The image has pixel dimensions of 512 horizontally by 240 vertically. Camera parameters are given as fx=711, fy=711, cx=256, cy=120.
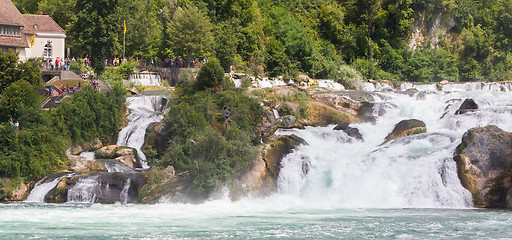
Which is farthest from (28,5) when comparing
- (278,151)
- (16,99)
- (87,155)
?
(278,151)

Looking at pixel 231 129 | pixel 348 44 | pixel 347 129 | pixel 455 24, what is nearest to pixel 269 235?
pixel 231 129

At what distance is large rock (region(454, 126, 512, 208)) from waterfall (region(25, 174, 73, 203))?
22.5 m

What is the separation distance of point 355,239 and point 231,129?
17033 millimetres

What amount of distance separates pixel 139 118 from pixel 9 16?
843 inches

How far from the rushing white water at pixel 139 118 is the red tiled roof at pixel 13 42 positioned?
627 inches

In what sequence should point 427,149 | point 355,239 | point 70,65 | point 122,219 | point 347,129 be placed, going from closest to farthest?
1. point 355,239
2. point 122,219
3. point 427,149
4. point 347,129
5. point 70,65

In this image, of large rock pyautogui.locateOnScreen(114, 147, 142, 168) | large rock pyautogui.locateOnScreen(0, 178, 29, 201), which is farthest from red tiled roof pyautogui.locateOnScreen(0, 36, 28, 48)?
large rock pyautogui.locateOnScreen(0, 178, 29, 201)

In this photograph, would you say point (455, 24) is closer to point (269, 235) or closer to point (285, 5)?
point (285, 5)

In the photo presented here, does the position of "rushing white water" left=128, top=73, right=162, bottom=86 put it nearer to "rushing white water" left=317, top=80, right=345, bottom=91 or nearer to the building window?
the building window

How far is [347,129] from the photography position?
1898 inches

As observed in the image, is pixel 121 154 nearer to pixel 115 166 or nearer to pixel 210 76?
pixel 115 166

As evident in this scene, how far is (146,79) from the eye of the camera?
212ft

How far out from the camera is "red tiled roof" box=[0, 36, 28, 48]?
6316cm

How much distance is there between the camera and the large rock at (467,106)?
48.1 m
